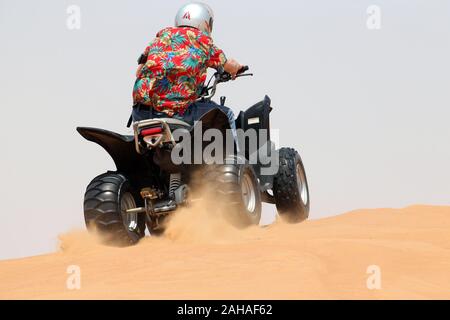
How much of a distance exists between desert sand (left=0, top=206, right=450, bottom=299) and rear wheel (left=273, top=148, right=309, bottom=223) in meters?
1.41

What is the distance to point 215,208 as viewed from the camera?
704 centimetres

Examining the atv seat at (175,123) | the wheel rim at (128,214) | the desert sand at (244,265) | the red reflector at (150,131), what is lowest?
the desert sand at (244,265)

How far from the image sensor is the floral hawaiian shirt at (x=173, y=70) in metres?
7.18

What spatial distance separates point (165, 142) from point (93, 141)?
0.76 metres

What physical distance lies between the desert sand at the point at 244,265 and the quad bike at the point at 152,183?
0.59 feet

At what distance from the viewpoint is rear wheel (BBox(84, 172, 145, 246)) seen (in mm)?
6938

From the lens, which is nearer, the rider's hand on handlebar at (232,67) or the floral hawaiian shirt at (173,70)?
the floral hawaiian shirt at (173,70)

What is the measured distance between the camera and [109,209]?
22.7 feet

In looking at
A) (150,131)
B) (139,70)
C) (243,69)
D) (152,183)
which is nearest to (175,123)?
(150,131)

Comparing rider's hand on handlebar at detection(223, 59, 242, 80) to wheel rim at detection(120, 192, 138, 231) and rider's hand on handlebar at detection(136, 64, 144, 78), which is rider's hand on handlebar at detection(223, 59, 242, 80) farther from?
wheel rim at detection(120, 192, 138, 231)

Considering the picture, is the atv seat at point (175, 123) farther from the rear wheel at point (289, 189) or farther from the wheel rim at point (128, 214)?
the rear wheel at point (289, 189)

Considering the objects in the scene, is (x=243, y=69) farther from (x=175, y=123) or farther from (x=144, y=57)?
(x=175, y=123)

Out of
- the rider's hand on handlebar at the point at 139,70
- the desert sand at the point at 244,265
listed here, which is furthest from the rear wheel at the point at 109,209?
the rider's hand on handlebar at the point at 139,70

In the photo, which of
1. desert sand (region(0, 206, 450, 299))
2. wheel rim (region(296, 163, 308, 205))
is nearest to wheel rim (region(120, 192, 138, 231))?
desert sand (region(0, 206, 450, 299))
